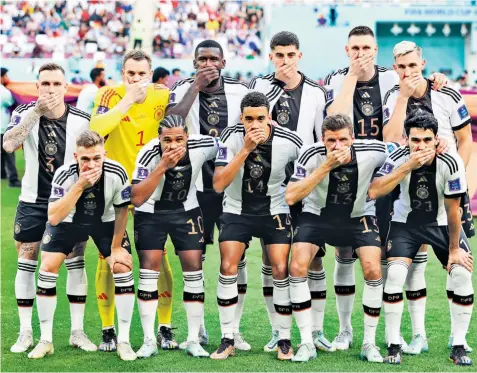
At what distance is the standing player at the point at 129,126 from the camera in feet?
22.9

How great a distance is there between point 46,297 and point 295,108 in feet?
7.93

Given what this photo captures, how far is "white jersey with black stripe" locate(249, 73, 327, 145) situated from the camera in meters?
7.16

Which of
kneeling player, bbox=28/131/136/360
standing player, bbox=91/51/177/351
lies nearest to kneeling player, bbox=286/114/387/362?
standing player, bbox=91/51/177/351

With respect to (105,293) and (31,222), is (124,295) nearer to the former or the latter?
(105,293)

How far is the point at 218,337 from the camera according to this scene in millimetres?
7426

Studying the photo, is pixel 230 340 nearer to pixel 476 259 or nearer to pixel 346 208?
pixel 346 208

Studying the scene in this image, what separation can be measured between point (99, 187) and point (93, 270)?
3.60 m

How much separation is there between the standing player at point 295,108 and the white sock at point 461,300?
3.29 feet

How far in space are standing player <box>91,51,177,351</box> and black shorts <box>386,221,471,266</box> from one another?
182 centimetres

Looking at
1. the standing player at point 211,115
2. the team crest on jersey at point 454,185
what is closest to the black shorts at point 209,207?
the standing player at point 211,115

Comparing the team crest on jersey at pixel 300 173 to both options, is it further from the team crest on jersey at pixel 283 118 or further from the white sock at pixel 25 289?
the white sock at pixel 25 289

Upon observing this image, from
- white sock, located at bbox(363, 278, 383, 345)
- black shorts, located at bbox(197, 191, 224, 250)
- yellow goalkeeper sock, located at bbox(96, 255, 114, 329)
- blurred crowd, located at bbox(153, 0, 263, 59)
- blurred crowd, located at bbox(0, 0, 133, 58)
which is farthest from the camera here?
blurred crowd, located at bbox(153, 0, 263, 59)

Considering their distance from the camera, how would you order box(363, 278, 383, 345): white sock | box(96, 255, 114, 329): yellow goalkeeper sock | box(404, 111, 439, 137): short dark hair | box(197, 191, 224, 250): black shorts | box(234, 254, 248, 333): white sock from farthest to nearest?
1. box(197, 191, 224, 250): black shorts
2. box(234, 254, 248, 333): white sock
3. box(96, 255, 114, 329): yellow goalkeeper sock
4. box(363, 278, 383, 345): white sock
5. box(404, 111, 439, 137): short dark hair

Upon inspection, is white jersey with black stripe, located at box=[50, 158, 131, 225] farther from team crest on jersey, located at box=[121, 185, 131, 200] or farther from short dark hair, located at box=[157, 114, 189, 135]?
short dark hair, located at box=[157, 114, 189, 135]
